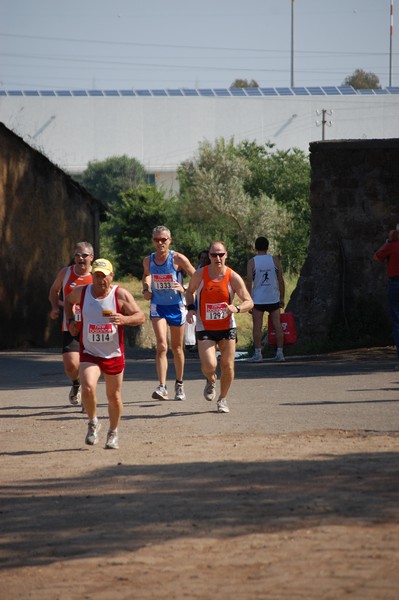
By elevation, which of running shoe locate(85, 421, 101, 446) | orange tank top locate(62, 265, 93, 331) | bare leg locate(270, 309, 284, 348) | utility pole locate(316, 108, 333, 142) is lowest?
running shoe locate(85, 421, 101, 446)

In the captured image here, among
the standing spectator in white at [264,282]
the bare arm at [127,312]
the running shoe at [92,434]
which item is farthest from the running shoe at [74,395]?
the standing spectator in white at [264,282]

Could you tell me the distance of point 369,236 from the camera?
71.3 feet

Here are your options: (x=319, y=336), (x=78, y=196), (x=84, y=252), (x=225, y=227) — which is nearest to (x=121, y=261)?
(x=225, y=227)

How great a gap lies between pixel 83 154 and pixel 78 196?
7318 cm

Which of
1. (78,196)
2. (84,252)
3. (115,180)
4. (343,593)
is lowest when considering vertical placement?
(343,593)

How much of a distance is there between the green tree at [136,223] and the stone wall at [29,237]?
120ft

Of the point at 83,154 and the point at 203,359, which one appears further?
the point at 83,154

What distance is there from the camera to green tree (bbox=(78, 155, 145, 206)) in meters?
98.6

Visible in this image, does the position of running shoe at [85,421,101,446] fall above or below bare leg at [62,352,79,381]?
below

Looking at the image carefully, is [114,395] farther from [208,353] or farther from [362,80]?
[362,80]

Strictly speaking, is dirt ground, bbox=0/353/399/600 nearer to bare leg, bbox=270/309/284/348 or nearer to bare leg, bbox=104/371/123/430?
bare leg, bbox=104/371/123/430

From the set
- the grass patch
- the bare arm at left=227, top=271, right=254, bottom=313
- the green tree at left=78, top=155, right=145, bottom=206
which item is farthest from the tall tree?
the bare arm at left=227, top=271, right=254, bottom=313

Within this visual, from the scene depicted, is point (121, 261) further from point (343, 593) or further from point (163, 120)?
point (343, 593)

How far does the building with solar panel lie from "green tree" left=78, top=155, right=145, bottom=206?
181cm
